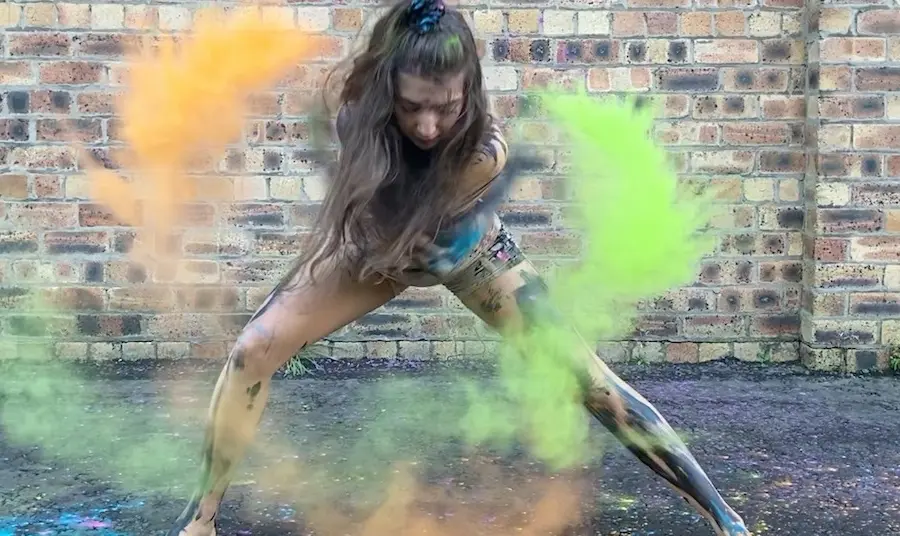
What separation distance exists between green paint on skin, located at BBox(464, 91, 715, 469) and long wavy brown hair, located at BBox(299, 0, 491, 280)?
19.7 inches

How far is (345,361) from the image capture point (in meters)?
3.92

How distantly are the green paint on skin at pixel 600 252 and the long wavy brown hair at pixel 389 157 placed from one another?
1.65 ft

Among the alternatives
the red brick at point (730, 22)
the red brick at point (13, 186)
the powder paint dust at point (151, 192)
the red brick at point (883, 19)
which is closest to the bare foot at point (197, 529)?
the powder paint dust at point (151, 192)

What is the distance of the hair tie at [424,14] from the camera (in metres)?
1.92

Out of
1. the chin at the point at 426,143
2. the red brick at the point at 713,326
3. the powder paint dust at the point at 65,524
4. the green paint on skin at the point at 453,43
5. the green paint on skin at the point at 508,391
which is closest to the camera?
the green paint on skin at the point at 453,43

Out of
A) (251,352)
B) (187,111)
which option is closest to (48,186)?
(187,111)

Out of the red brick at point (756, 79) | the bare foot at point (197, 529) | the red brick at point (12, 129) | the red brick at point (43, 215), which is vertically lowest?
the bare foot at point (197, 529)

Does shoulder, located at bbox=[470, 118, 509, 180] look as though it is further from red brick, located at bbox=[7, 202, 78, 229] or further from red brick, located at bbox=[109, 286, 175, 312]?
red brick, located at bbox=[7, 202, 78, 229]

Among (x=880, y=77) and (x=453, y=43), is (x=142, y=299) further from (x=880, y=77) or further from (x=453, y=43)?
(x=880, y=77)

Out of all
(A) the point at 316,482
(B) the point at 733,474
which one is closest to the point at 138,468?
(A) the point at 316,482

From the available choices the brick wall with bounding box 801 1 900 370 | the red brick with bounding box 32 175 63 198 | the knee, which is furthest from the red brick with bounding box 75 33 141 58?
the brick wall with bounding box 801 1 900 370

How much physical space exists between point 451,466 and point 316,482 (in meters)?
0.43

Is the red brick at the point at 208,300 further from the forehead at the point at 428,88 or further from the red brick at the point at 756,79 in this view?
the red brick at the point at 756,79

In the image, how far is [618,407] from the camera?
2229 mm
